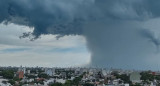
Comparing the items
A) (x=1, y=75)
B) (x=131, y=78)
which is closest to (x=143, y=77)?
(x=131, y=78)

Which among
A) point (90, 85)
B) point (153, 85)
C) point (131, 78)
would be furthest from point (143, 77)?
point (90, 85)

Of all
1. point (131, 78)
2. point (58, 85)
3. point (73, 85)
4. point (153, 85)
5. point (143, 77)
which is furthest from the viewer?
point (143, 77)

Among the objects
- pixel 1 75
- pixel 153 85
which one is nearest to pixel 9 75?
pixel 1 75

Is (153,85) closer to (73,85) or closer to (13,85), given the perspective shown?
(73,85)

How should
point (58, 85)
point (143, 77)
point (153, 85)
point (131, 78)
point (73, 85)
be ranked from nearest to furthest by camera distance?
point (58, 85) → point (73, 85) → point (153, 85) → point (131, 78) → point (143, 77)

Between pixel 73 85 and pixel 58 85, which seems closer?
pixel 58 85

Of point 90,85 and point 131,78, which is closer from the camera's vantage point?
point 90,85

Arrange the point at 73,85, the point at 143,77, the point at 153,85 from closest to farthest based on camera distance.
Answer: the point at 73,85
the point at 153,85
the point at 143,77

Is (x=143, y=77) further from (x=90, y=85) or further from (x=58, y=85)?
(x=58, y=85)
